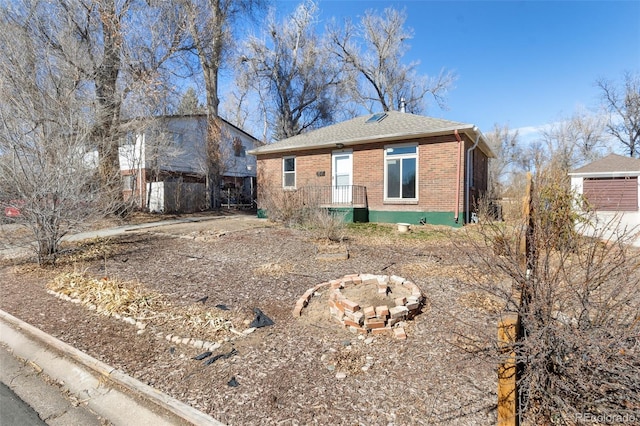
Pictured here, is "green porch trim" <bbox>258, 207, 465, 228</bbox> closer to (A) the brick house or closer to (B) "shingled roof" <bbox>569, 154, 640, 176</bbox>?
(A) the brick house

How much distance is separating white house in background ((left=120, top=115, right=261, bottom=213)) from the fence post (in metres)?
16.0

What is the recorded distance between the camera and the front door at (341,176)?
12.4 meters

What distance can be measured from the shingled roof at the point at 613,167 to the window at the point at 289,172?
15039 millimetres

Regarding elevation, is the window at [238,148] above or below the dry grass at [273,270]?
above

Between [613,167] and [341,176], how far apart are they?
52.3 feet

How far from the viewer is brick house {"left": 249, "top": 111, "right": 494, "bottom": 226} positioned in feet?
34.9

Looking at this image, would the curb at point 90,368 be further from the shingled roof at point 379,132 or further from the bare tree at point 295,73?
the bare tree at point 295,73

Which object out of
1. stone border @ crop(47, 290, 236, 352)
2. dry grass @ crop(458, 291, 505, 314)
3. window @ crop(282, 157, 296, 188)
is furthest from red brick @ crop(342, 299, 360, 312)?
window @ crop(282, 157, 296, 188)

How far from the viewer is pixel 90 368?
2.82 metres

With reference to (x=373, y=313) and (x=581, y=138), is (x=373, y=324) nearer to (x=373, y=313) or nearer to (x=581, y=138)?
(x=373, y=313)

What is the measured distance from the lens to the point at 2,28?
35.6 ft

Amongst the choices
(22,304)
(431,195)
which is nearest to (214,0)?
(431,195)

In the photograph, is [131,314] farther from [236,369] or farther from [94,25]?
[94,25]

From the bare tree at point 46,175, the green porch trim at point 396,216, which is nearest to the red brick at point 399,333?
the bare tree at point 46,175
